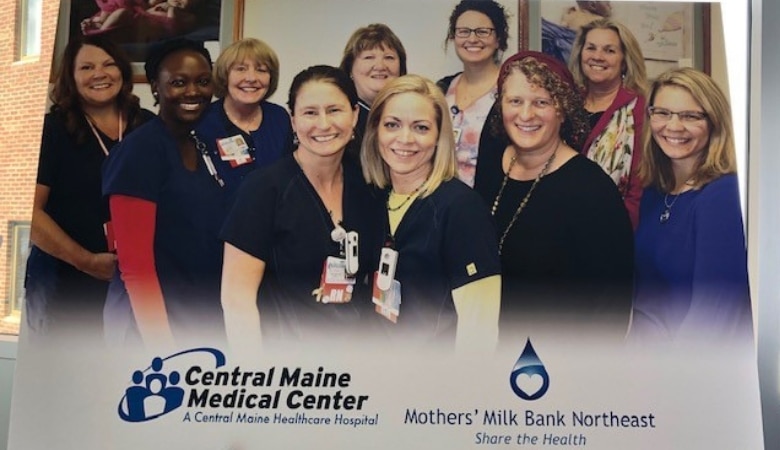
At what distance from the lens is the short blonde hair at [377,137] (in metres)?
2.41

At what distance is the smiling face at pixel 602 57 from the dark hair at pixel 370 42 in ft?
2.31

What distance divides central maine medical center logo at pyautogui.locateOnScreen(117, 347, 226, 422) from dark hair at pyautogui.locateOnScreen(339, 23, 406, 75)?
1.19 meters

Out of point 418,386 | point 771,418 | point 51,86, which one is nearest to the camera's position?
point 418,386

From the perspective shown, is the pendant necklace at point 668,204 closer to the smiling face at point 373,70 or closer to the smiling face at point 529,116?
the smiling face at point 529,116

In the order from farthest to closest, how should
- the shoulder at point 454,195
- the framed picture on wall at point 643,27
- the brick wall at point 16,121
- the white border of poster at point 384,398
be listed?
the brick wall at point 16,121 → the framed picture on wall at point 643,27 → the shoulder at point 454,195 → the white border of poster at point 384,398

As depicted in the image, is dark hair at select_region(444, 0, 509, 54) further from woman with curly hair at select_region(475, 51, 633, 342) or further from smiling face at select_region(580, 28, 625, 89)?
smiling face at select_region(580, 28, 625, 89)

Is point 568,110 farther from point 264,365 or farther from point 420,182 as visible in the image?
point 264,365

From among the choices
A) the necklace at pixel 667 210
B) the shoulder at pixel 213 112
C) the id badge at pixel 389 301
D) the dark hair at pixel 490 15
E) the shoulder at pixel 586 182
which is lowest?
the id badge at pixel 389 301

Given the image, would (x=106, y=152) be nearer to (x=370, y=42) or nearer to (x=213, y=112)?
(x=213, y=112)

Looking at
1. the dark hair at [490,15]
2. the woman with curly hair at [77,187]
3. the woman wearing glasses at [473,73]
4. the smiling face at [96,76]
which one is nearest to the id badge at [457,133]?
the woman wearing glasses at [473,73]

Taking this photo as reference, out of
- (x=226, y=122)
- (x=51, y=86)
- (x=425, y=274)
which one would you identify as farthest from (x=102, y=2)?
(x=425, y=274)

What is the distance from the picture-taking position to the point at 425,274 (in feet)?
7.68

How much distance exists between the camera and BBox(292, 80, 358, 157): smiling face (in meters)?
2.42

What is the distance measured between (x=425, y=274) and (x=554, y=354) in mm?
548
